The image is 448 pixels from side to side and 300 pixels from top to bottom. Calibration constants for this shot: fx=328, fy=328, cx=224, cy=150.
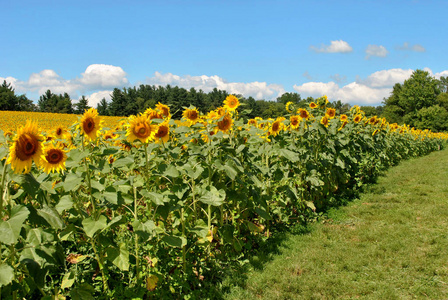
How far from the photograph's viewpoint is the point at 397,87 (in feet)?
194

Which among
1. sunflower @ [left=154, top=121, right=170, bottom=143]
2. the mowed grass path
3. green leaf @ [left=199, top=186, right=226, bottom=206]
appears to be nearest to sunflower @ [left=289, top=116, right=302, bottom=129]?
the mowed grass path

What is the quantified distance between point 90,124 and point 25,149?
74 cm

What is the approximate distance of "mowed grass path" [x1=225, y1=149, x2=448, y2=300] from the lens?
10.0 feet

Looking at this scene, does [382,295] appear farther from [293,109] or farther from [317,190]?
[293,109]

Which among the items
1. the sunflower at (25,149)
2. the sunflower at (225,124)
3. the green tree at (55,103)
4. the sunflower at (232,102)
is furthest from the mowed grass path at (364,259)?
the green tree at (55,103)

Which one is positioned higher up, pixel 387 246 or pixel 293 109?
pixel 293 109

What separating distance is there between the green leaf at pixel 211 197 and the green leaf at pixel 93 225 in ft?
2.85

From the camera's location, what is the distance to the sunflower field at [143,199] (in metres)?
1.72

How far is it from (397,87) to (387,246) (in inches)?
2502

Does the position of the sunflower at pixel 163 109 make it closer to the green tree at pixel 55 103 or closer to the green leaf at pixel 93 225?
the green leaf at pixel 93 225

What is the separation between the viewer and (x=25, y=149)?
1.58m

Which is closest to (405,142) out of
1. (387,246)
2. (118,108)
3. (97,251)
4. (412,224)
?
(412,224)

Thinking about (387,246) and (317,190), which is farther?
(317,190)

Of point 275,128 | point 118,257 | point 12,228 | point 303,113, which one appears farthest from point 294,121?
point 12,228
